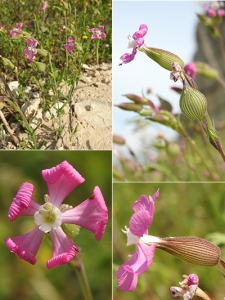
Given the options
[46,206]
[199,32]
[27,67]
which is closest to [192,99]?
[46,206]

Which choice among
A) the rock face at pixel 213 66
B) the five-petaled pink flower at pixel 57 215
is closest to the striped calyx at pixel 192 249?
the five-petaled pink flower at pixel 57 215

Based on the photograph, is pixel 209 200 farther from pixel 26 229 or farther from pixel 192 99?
pixel 192 99

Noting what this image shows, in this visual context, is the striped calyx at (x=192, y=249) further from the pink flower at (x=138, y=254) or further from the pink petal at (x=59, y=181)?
the pink petal at (x=59, y=181)

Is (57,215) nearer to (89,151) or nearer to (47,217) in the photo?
(47,217)

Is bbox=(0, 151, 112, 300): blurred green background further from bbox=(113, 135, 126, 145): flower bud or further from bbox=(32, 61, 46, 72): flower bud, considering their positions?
bbox=(32, 61, 46, 72): flower bud

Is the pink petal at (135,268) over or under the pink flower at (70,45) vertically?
under
